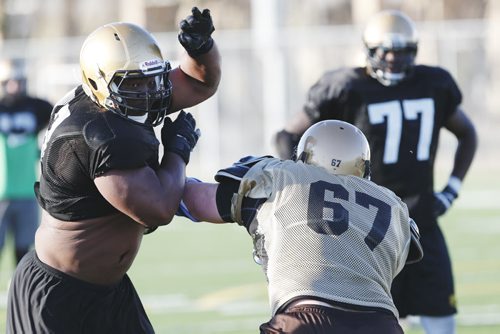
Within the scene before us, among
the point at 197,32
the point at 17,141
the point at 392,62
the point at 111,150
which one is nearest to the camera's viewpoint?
the point at 111,150

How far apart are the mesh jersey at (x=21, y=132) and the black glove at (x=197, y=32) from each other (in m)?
4.40

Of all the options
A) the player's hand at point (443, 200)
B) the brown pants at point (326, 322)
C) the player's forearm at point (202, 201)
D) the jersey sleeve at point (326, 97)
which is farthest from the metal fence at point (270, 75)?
the brown pants at point (326, 322)

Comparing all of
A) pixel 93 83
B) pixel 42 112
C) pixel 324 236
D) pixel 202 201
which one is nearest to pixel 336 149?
pixel 324 236

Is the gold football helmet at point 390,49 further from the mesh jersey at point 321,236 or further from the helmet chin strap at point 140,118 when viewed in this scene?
the mesh jersey at point 321,236

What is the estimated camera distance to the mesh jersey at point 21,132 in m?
8.79

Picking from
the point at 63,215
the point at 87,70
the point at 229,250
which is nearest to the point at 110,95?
the point at 87,70

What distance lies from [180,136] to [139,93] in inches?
10.3

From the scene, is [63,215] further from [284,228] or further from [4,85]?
[4,85]

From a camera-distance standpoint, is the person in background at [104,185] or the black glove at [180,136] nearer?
the person in background at [104,185]

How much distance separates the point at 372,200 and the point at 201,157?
1567 centimetres

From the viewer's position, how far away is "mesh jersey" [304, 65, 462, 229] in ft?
18.9

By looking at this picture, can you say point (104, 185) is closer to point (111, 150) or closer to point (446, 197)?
point (111, 150)

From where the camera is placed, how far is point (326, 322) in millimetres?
3588

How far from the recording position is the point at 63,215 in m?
4.23
